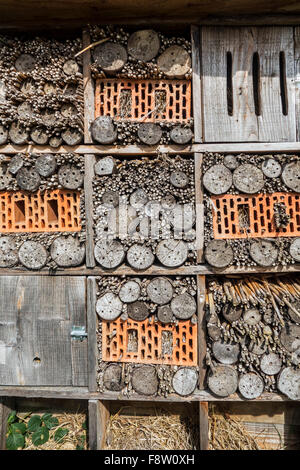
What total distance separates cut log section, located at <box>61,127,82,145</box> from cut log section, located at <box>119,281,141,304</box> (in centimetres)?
201

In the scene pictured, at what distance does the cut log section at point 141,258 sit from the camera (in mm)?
3369

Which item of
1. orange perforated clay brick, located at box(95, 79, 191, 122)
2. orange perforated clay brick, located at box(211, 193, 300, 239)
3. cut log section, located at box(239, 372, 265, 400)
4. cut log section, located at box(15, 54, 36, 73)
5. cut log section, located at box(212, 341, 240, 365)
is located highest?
cut log section, located at box(15, 54, 36, 73)

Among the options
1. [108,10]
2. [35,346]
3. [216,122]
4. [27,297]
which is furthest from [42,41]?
[35,346]

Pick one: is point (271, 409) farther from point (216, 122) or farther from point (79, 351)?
point (216, 122)

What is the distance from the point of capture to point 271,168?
334 centimetres

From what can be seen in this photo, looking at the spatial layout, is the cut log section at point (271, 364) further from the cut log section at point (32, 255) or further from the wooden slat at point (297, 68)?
the cut log section at point (32, 255)

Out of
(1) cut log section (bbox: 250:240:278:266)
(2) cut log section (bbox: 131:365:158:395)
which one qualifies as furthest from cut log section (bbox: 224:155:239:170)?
(2) cut log section (bbox: 131:365:158:395)

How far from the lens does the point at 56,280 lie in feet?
11.5

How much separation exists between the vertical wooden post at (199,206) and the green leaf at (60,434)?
321 centimetres

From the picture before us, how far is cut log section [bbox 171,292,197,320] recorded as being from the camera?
337 cm

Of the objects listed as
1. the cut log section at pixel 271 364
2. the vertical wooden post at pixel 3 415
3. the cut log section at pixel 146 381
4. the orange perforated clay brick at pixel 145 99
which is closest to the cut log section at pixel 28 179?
the orange perforated clay brick at pixel 145 99

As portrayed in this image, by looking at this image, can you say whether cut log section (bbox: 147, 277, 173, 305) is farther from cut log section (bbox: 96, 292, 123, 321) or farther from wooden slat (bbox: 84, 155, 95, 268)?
wooden slat (bbox: 84, 155, 95, 268)

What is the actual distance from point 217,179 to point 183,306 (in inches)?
67.3

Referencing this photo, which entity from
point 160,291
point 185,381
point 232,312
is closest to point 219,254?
point 232,312
